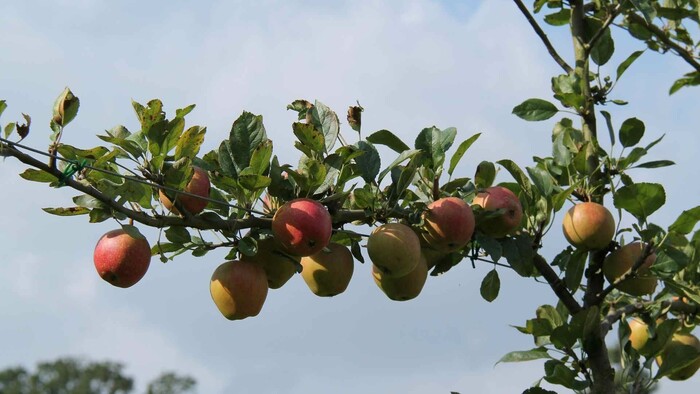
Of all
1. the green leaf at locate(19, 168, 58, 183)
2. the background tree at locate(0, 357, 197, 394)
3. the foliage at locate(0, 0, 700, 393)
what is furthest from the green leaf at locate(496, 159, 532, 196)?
the background tree at locate(0, 357, 197, 394)

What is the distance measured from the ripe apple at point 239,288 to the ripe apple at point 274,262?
4 cm

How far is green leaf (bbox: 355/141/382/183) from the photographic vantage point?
1879 mm

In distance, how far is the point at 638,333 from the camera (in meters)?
2.50

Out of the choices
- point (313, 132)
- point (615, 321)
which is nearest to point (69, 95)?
point (313, 132)

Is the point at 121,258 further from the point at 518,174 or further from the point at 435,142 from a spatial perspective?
the point at 518,174

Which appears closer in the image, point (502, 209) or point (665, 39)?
point (502, 209)

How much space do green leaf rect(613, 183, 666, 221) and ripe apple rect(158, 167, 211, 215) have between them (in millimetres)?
1004

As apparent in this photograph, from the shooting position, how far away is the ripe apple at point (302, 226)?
5.44ft

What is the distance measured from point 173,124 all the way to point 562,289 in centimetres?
108

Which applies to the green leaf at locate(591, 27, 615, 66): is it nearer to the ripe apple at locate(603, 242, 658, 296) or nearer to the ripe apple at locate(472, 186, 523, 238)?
the ripe apple at locate(603, 242, 658, 296)

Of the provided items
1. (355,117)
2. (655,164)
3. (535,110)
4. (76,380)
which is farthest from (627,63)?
(76,380)

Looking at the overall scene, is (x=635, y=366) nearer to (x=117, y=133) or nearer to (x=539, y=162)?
(x=539, y=162)

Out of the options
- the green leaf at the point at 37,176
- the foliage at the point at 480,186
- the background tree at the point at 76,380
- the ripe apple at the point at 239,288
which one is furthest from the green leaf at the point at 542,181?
the background tree at the point at 76,380

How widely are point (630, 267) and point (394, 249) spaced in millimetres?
730
